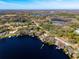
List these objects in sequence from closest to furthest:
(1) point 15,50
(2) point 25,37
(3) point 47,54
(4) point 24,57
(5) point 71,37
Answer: (4) point 24,57
(3) point 47,54
(1) point 15,50
(5) point 71,37
(2) point 25,37

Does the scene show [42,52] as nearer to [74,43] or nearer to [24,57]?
[24,57]

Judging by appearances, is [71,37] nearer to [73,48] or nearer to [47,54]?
[73,48]

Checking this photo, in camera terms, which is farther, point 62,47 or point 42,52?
point 62,47

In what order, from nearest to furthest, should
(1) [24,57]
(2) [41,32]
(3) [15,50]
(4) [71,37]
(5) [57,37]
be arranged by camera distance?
(1) [24,57]
(3) [15,50]
(4) [71,37]
(5) [57,37]
(2) [41,32]

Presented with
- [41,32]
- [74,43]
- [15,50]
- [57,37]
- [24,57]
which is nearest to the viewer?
[24,57]

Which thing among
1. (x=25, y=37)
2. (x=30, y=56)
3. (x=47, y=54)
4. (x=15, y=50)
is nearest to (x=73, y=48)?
(x=47, y=54)

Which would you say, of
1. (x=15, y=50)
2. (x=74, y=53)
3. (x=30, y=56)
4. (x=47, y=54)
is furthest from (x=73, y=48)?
(x=15, y=50)

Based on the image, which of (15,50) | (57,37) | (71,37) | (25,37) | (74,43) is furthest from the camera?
(25,37)

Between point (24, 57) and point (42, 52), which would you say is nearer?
point (24, 57)
